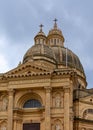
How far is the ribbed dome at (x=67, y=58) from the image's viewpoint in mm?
63000

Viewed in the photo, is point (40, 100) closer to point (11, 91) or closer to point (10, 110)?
point (11, 91)

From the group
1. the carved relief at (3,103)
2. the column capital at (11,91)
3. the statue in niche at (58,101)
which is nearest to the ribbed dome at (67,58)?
the statue in niche at (58,101)

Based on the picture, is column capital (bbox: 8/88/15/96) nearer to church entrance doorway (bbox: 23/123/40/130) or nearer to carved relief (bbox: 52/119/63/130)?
church entrance doorway (bbox: 23/123/40/130)

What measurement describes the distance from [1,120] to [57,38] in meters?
28.7

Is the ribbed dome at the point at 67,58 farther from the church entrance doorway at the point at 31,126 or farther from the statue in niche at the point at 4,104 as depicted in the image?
the church entrance doorway at the point at 31,126

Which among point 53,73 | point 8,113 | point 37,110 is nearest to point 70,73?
point 53,73

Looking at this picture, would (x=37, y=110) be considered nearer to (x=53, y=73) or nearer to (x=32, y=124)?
(x=32, y=124)

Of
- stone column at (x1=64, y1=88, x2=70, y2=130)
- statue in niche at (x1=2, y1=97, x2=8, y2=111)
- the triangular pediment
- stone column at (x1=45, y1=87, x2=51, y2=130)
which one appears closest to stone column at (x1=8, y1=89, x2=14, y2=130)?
statue in niche at (x1=2, y1=97, x2=8, y2=111)

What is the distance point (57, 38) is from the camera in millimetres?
70562

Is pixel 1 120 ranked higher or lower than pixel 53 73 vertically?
lower

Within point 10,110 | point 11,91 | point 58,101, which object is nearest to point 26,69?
point 11,91

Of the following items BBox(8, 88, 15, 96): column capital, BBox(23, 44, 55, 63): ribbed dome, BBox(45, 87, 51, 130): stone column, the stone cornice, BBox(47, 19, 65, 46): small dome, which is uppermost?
BBox(47, 19, 65, 46): small dome

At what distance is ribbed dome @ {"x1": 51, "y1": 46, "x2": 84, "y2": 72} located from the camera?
63000 mm

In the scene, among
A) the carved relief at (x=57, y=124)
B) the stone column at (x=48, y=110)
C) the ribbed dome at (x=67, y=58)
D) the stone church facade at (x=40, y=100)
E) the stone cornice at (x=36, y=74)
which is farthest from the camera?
the ribbed dome at (x=67, y=58)
